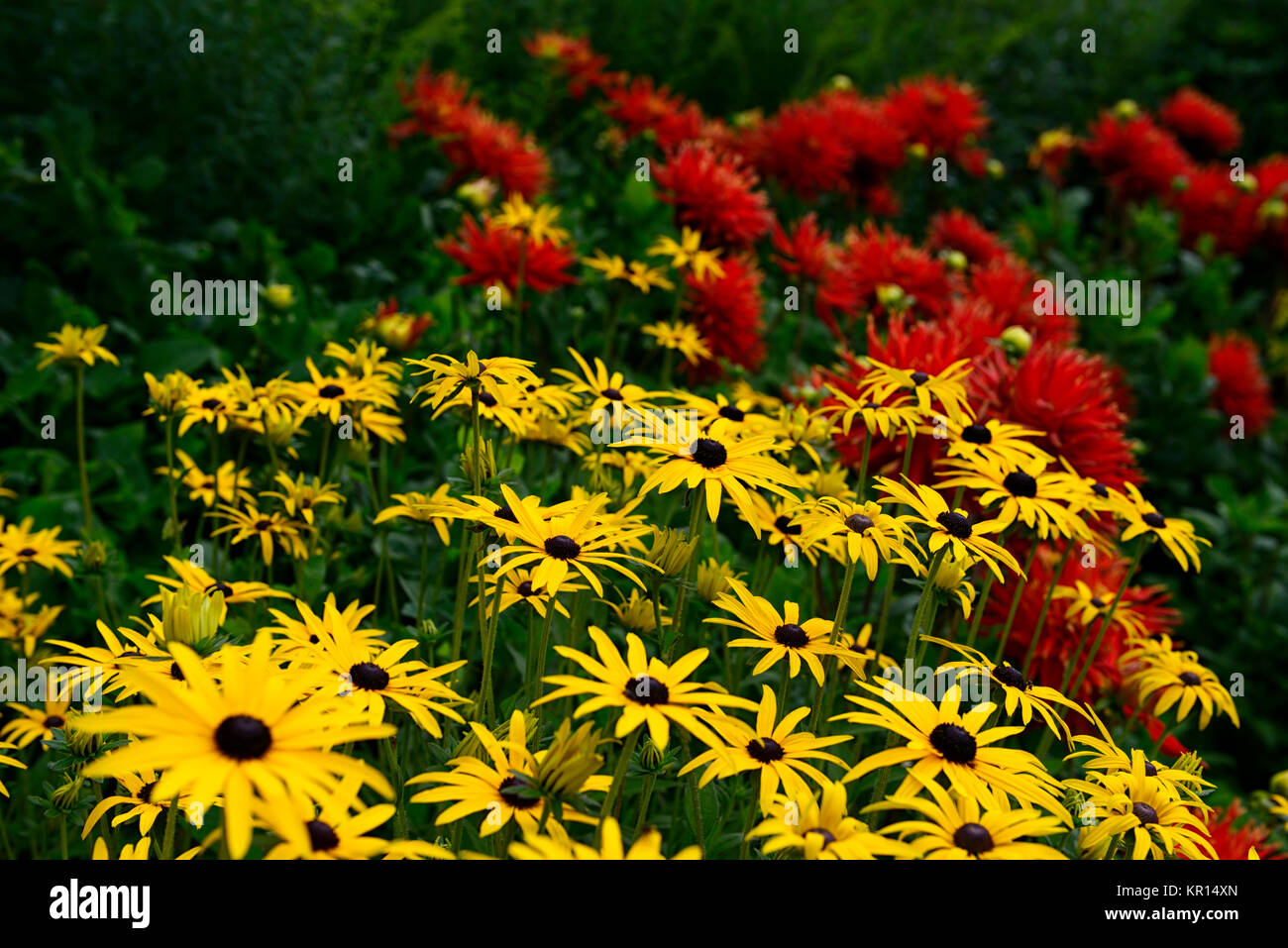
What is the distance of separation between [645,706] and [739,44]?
13.1 feet

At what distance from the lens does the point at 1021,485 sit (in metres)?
1.34

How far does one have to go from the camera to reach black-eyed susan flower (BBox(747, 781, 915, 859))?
2.74 ft

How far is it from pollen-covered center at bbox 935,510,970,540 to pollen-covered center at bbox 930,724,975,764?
9.9 inches

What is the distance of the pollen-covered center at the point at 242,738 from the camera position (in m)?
0.76

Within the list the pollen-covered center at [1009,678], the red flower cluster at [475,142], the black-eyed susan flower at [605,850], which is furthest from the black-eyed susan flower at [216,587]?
the red flower cluster at [475,142]

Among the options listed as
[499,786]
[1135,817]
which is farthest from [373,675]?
[1135,817]

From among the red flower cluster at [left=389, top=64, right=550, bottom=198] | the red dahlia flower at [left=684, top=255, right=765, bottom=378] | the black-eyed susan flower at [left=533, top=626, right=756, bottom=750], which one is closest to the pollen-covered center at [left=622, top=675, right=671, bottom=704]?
the black-eyed susan flower at [left=533, top=626, right=756, bottom=750]

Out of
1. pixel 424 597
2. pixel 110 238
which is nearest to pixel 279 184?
pixel 110 238

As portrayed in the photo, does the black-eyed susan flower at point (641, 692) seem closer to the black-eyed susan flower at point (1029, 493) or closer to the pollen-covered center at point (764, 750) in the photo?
the pollen-covered center at point (764, 750)

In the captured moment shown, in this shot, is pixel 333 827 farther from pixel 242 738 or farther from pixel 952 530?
pixel 952 530

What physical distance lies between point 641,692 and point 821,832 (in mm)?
193

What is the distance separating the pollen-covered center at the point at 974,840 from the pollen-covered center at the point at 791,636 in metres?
0.29

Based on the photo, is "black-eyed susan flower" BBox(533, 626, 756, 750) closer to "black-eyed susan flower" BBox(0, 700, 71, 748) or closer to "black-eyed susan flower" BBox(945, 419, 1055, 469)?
"black-eyed susan flower" BBox(945, 419, 1055, 469)
